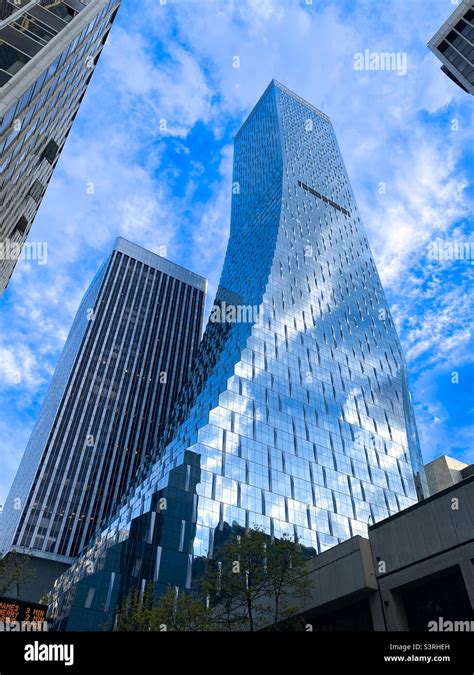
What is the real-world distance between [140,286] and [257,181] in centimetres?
5361

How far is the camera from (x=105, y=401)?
123 m

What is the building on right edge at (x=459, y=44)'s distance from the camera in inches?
2788

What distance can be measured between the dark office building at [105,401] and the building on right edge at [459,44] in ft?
283

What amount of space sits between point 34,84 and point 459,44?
69575 mm

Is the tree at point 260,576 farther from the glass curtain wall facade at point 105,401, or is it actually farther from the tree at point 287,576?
the glass curtain wall facade at point 105,401

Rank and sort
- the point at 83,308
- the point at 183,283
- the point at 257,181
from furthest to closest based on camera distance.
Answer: the point at 183,283 → the point at 83,308 → the point at 257,181

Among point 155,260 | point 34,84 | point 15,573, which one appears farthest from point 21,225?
point 155,260

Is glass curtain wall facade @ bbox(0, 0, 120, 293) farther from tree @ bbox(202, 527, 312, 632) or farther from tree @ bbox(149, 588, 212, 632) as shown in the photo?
tree @ bbox(149, 588, 212, 632)

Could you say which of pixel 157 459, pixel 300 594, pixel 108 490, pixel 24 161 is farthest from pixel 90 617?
pixel 108 490

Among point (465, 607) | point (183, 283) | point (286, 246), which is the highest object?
point (183, 283)

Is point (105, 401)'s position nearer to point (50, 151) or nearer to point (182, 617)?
point (50, 151)

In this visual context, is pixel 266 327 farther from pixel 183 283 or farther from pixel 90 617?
pixel 183 283

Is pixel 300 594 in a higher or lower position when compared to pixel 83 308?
lower

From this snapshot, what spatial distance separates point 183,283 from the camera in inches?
6604
